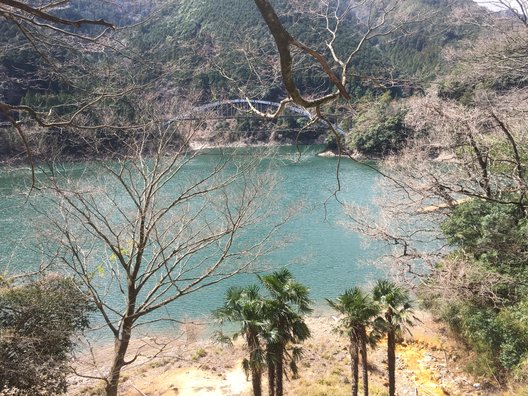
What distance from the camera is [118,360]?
6.61 meters

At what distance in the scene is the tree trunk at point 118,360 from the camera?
6484 millimetres

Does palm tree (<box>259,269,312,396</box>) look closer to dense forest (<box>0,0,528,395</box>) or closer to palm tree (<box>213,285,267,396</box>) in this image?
dense forest (<box>0,0,528,395</box>)

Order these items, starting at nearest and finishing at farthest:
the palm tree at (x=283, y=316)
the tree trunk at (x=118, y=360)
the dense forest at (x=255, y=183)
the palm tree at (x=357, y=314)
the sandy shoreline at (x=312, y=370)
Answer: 1. the dense forest at (x=255, y=183)
2. the tree trunk at (x=118, y=360)
3. the palm tree at (x=283, y=316)
4. the palm tree at (x=357, y=314)
5. the sandy shoreline at (x=312, y=370)

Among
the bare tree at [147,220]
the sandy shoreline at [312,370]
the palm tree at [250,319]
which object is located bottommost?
the sandy shoreline at [312,370]

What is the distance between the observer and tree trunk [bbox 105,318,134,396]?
21.3ft

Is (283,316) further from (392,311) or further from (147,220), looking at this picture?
(147,220)

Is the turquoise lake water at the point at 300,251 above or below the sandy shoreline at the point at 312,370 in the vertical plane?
above

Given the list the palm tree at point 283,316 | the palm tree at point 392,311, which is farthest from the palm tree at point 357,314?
the palm tree at point 283,316

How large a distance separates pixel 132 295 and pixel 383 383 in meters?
6.68

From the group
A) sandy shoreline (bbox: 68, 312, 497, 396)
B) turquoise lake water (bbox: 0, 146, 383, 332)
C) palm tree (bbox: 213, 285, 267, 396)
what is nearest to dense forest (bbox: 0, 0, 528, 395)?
palm tree (bbox: 213, 285, 267, 396)

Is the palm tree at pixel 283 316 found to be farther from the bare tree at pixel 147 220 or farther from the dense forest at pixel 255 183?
the bare tree at pixel 147 220

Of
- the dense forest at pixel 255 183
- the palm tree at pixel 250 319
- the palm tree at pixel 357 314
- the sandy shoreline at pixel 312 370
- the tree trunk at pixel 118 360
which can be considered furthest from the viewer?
the sandy shoreline at pixel 312 370

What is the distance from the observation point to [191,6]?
14383mm

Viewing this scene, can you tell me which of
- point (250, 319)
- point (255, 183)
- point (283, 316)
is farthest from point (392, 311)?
point (255, 183)
